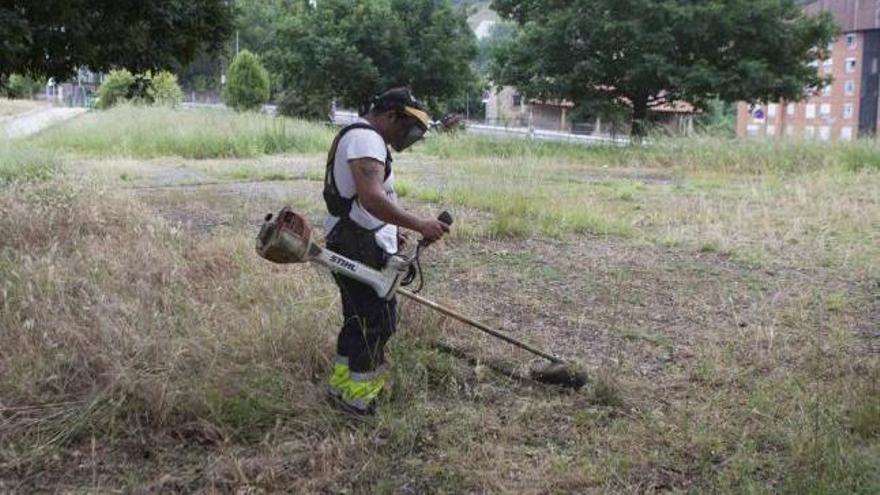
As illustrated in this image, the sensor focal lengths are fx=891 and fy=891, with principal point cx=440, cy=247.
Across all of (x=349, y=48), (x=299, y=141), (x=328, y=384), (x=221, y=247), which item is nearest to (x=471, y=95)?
(x=349, y=48)

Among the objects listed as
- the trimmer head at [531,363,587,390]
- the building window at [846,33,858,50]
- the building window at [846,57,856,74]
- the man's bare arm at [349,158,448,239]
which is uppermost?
the building window at [846,33,858,50]

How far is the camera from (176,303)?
4742mm

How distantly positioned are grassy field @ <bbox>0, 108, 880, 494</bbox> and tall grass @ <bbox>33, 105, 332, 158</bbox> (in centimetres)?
955

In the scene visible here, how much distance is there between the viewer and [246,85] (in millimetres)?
33062

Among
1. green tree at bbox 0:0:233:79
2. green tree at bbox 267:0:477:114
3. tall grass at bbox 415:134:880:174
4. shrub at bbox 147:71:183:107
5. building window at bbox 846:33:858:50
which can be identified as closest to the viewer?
green tree at bbox 0:0:233:79

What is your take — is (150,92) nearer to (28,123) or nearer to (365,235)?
(28,123)

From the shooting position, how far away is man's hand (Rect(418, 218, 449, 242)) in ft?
11.6

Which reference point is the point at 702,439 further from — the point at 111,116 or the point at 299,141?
the point at 111,116

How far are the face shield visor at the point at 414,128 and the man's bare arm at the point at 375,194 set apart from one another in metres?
0.25

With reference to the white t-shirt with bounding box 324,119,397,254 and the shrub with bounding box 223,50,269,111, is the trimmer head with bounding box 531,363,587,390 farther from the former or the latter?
the shrub with bounding box 223,50,269,111

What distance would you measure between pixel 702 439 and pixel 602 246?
Answer: 4.42m

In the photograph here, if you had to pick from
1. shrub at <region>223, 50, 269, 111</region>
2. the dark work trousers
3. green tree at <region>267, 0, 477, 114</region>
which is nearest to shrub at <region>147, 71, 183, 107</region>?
shrub at <region>223, 50, 269, 111</region>

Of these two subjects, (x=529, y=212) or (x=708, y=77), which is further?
(x=708, y=77)

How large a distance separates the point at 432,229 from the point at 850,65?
67069 millimetres
